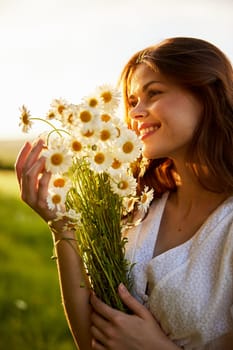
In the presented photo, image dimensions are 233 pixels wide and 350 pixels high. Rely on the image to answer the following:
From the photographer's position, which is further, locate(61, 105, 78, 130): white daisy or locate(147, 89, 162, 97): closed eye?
locate(147, 89, 162, 97): closed eye

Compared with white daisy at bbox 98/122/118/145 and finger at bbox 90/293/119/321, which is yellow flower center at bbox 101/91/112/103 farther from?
finger at bbox 90/293/119/321

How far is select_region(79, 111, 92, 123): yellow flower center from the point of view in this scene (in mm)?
1227

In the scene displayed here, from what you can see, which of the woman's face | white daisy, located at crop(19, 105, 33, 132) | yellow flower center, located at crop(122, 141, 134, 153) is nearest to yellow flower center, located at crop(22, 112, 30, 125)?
white daisy, located at crop(19, 105, 33, 132)

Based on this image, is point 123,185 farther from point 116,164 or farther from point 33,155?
point 33,155

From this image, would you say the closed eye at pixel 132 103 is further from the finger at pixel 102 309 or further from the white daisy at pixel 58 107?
the finger at pixel 102 309

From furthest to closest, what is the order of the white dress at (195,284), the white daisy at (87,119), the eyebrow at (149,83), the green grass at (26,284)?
the green grass at (26,284) → the eyebrow at (149,83) → the white dress at (195,284) → the white daisy at (87,119)

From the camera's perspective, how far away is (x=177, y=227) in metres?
1.62

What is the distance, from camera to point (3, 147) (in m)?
2.45

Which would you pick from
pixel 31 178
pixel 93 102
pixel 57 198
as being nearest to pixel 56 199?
pixel 57 198

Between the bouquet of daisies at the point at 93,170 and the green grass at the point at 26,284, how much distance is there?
1619mm

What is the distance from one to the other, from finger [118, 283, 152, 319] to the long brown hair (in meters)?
0.35

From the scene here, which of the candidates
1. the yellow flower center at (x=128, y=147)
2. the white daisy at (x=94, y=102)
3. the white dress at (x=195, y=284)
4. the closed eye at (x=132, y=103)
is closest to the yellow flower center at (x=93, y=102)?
the white daisy at (x=94, y=102)

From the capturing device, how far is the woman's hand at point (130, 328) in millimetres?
1424

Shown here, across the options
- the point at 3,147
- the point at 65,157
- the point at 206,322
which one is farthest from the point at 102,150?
the point at 3,147
